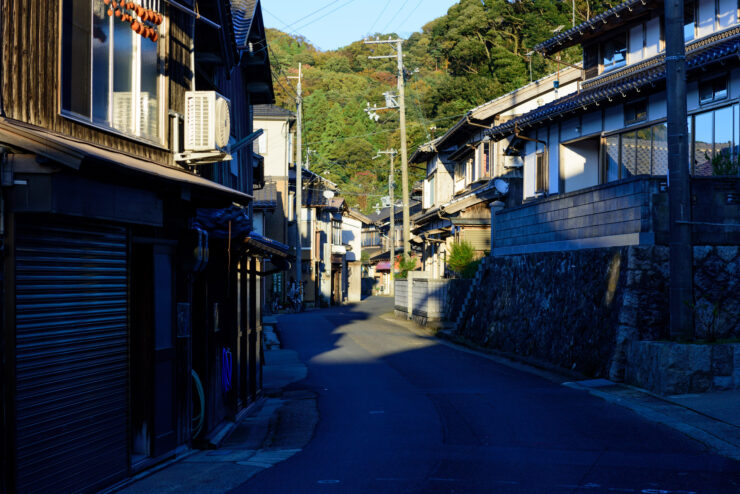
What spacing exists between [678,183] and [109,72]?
33.9 feet

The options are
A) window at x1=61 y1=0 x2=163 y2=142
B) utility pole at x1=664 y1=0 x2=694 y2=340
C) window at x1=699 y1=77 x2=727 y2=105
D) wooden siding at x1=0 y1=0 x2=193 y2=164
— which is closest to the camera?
wooden siding at x1=0 y1=0 x2=193 y2=164

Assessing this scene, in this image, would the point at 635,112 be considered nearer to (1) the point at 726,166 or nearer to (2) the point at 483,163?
(1) the point at 726,166

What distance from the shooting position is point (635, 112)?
21.4 meters

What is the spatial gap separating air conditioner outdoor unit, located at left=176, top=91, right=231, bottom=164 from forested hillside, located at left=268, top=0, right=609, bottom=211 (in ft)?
79.7

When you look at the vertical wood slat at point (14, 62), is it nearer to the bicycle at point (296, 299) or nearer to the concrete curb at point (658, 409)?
the concrete curb at point (658, 409)

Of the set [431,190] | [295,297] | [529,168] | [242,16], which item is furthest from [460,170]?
[242,16]

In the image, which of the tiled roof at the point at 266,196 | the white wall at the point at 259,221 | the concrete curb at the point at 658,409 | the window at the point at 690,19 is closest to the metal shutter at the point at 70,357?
the concrete curb at the point at 658,409

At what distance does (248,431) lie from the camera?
39.7 feet

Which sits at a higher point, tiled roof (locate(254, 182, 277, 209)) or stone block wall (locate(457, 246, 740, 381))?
tiled roof (locate(254, 182, 277, 209))

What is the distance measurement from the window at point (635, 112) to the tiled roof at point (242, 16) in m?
11.0

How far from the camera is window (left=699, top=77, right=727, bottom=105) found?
18.0 metres

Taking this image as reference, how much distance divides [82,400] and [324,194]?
51.5 meters

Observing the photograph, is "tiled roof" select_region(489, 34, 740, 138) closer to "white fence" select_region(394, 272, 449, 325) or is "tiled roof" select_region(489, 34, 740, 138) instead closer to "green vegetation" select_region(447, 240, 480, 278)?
"green vegetation" select_region(447, 240, 480, 278)

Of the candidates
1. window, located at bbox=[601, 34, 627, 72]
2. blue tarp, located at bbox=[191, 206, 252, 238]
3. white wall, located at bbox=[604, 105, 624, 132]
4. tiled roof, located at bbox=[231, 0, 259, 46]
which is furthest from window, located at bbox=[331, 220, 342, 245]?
blue tarp, located at bbox=[191, 206, 252, 238]
